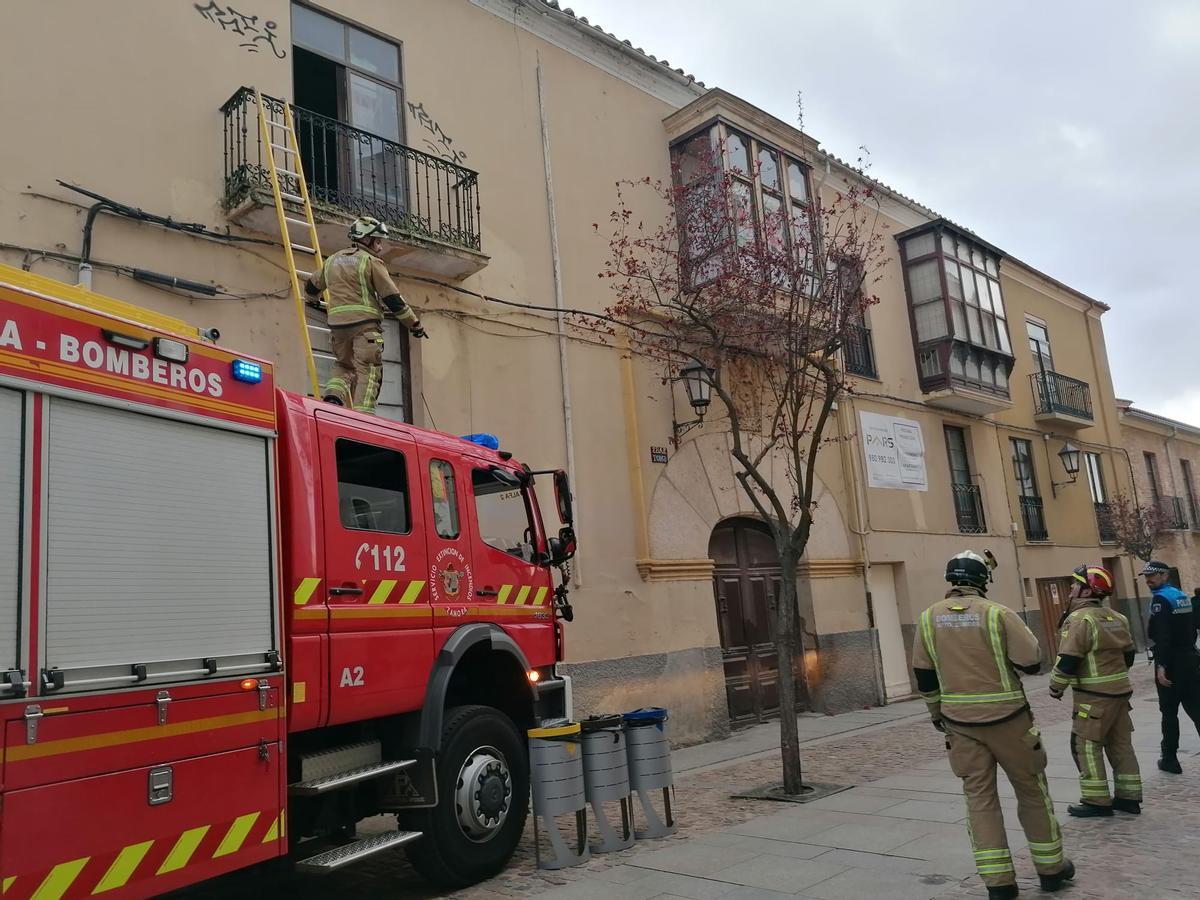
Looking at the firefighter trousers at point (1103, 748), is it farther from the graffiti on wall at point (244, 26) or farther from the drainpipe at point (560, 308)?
the graffiti on wall at point (244, 26)

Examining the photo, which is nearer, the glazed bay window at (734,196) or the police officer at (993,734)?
the police officer at (993,734)

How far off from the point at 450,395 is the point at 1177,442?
25.2m

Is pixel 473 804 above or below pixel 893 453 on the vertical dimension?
below

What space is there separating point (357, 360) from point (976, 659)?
15.8ft

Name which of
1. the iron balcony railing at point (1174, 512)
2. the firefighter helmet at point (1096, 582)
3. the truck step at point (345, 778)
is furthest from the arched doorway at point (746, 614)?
the iron balcony railing at point (1174, 512)

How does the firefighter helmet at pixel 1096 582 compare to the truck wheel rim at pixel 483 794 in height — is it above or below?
above

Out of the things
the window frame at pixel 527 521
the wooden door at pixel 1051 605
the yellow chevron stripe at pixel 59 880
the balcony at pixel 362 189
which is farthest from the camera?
the wooden door at pixel 1051 605

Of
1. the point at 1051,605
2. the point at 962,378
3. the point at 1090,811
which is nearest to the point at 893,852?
the point at 1090,811

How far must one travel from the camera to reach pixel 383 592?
5277 millimetres

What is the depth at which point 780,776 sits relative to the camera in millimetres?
9102

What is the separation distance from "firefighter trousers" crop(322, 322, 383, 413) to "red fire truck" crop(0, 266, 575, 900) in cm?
125

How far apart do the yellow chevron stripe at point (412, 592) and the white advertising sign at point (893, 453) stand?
10.8 metres

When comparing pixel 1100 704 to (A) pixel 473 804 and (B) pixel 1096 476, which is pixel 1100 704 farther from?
(B) pixel 1096 476

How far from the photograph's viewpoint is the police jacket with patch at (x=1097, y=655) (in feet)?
21.6
